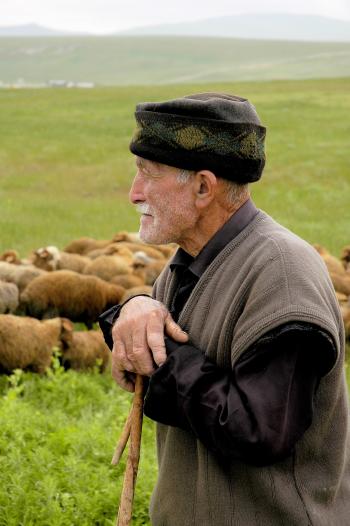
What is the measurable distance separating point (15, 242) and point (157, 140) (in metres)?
14.5

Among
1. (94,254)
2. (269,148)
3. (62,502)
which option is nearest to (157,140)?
(62,502)

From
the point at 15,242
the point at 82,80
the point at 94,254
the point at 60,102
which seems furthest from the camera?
the point at 82,80

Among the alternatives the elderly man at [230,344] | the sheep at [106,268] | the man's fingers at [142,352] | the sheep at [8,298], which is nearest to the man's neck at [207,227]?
the elderly man at [230,344]

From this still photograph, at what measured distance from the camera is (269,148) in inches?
1196

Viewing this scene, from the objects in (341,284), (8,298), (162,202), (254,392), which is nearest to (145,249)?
(341,284)

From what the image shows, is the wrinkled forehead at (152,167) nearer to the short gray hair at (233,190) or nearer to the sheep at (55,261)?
the short gray hair at (233,190)

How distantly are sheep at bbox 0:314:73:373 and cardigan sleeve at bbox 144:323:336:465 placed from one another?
18.7ft

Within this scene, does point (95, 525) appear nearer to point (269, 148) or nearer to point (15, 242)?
point (15, 242)

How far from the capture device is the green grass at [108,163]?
63.7ft

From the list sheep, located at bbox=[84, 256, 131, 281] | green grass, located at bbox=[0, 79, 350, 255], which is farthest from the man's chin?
green grass, located at bbox=[0, 79, 350, 255]

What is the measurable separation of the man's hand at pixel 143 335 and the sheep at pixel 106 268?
869 cm

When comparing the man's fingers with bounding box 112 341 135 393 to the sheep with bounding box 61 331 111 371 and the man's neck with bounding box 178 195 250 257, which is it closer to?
the man's neck with bounding box 178 195 250 257

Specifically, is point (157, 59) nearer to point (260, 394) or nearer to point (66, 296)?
point (66, 296)

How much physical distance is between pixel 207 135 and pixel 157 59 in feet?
484
